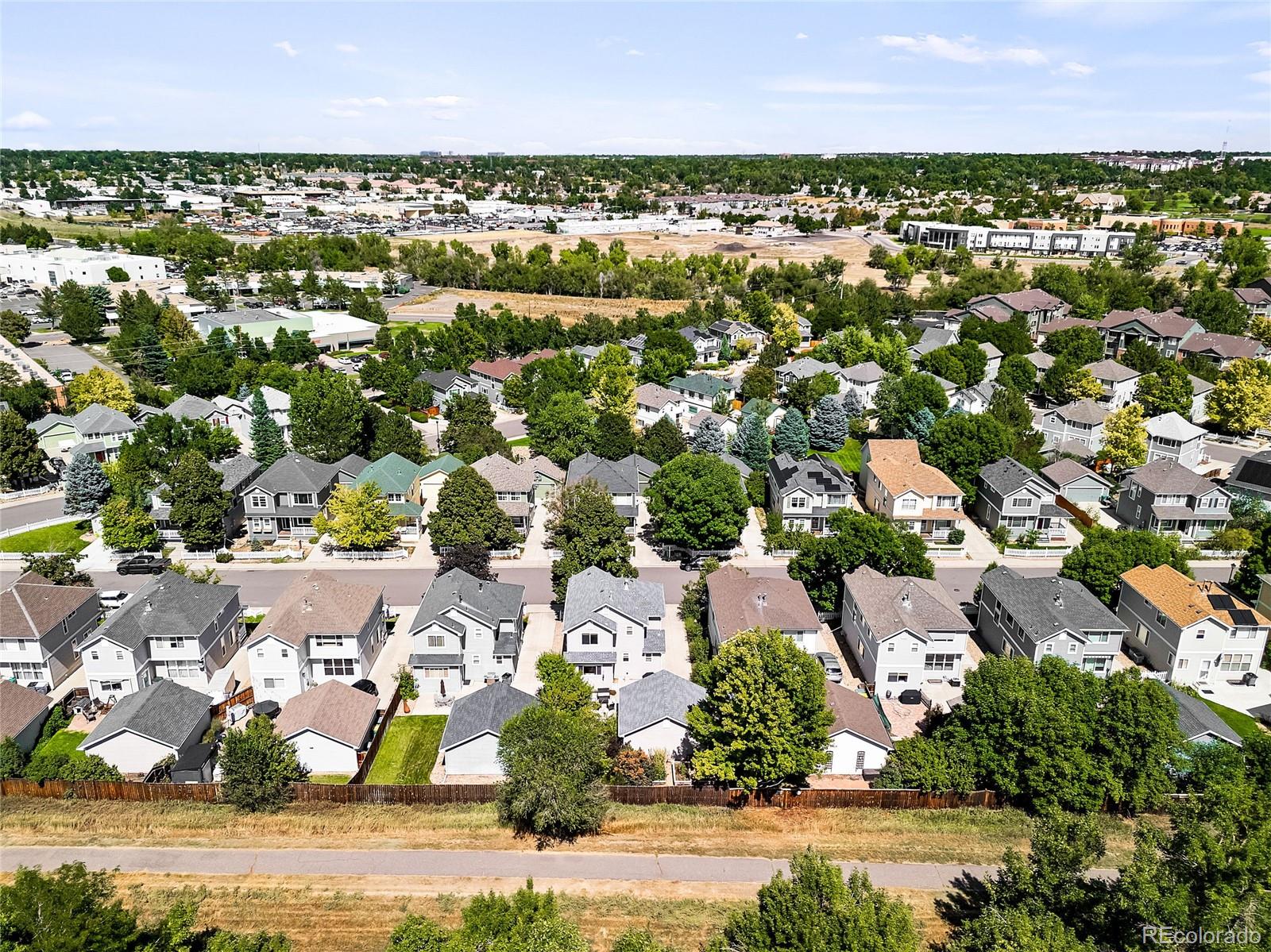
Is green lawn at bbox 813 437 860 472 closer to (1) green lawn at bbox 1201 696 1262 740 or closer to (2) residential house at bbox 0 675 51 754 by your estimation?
(1) green lawn at bbox 1201 696 1262 740

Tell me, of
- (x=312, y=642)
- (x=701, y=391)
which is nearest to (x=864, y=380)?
(x=701, y=391)

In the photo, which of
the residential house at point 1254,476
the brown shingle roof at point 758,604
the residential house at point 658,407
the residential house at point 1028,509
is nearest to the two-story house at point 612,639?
the brown shingle roof at point 758,604

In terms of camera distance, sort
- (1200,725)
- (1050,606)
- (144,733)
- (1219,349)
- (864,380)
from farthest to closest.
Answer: (1219,349) → (864,380) → (1050,606) → (1200,725) → (144,733)

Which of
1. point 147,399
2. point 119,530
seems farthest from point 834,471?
point 147,399

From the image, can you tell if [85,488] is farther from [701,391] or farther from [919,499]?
[919,499]

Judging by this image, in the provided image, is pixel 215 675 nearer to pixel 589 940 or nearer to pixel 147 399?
pixel 589 940

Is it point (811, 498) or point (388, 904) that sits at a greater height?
point (811, 498)

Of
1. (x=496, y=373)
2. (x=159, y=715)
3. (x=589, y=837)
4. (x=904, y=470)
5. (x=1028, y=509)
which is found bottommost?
(x=589, y=837)

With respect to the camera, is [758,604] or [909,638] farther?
[758,604]
